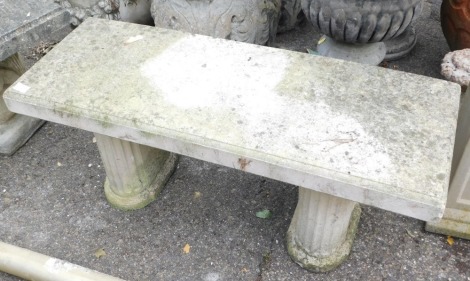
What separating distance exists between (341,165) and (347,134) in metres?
0.15

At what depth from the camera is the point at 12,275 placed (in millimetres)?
2010

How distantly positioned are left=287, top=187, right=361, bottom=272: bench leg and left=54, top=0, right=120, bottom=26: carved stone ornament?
2.14 meters

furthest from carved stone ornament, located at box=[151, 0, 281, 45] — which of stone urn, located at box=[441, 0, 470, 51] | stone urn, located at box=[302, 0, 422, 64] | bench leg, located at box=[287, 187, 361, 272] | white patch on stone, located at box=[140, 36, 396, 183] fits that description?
bench leg, located at box=[287, 187, 361, 272]

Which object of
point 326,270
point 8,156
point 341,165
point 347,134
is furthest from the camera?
point 8,156

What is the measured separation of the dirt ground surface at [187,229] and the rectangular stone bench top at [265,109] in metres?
0.69

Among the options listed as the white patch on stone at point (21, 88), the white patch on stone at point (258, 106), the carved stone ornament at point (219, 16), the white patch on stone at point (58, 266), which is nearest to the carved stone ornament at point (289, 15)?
the carved stone ornament at point (219, 16)

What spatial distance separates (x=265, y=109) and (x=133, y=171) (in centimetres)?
85

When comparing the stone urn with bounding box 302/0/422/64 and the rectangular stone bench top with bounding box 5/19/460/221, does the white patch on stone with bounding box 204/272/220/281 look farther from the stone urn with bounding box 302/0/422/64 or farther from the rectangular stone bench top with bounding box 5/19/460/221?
the stone urn with bounding box 302/0/422/64

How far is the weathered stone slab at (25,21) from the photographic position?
2115 mm

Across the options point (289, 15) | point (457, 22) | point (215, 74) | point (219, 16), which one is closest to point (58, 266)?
point (215, 74)

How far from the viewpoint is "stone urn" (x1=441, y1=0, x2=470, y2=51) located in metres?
2.62

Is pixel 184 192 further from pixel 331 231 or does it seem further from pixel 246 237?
pixel 331 231

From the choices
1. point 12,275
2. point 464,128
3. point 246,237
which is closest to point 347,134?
point 464,128

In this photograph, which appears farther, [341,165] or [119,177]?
[119,177]
